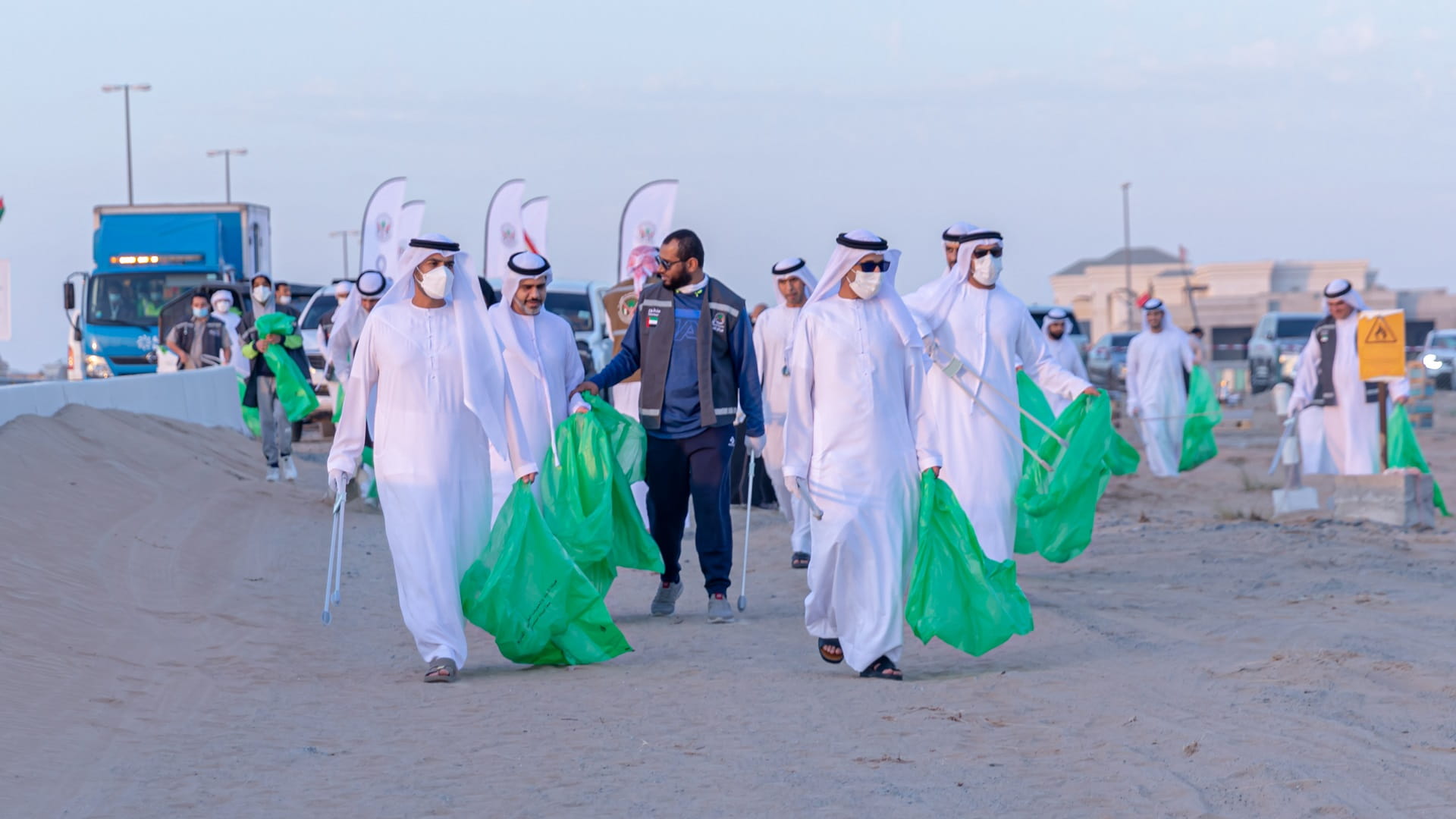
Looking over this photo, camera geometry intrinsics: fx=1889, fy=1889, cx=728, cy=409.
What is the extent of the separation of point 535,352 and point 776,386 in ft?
7.84

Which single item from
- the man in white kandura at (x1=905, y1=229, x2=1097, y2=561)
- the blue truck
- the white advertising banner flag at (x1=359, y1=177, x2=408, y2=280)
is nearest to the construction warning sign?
the man in white kandura at (x1=905, y1=229, x2=1097, y2=561)

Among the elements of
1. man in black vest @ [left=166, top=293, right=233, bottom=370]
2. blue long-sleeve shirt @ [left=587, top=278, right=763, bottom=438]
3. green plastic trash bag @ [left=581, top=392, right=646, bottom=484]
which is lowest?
green plastic trash bag @ [left=581, top=392, right=646, bottom=484]

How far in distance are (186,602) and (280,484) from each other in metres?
6.45

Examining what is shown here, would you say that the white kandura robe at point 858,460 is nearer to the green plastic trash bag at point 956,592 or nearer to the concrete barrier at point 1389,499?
the green plastic trash bag at point 956,592

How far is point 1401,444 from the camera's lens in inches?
581

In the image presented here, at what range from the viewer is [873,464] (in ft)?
25.3

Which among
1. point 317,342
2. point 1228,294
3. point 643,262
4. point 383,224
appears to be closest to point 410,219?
point 383,224

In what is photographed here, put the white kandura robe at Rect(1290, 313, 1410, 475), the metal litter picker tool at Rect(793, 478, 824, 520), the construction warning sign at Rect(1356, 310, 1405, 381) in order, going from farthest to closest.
→ 1. the white kandura robe at Rect(1290, 313, 1410, 475)
2. the construction warning sign at Rect(1356, 310, 1405, 381)
3. the metal litter picker tool at Rect(793, 478, 824, 520)

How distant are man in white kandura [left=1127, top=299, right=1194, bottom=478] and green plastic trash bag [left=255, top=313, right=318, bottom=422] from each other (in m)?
7.74

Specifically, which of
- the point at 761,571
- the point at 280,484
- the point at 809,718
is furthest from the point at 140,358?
the point at 809,718

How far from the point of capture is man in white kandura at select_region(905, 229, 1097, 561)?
31.1ft

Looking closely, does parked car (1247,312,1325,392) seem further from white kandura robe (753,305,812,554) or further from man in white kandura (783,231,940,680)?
man in white kandura (783,231,940,680)

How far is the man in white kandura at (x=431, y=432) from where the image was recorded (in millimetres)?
7668

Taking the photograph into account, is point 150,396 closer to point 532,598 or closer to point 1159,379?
point 1159,379
